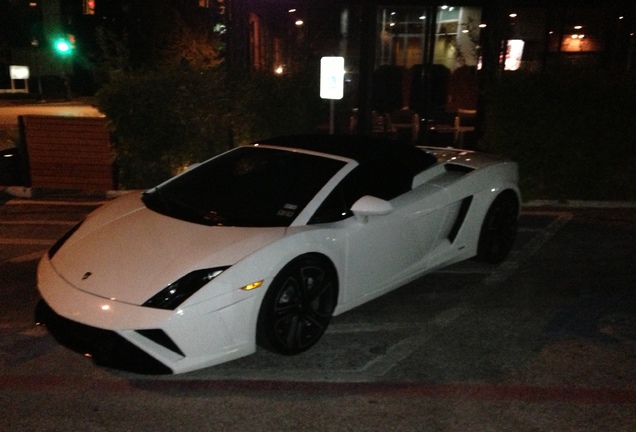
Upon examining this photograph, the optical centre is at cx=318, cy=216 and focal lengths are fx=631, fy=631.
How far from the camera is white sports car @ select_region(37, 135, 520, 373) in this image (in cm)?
362

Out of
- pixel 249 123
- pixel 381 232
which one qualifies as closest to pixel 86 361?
pixel 381 232

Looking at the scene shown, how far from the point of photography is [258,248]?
12.9 ft

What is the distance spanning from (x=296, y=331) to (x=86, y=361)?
1.41 metres

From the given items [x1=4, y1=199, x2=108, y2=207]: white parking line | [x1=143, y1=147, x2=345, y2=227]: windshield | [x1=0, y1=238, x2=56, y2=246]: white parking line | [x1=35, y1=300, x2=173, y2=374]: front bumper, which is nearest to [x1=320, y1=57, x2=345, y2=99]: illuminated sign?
[x1=143, y1=147, x2=345, y2=227]: windshield

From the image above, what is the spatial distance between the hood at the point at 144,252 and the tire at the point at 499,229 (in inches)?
96.4

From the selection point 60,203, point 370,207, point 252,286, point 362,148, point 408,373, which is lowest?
point 60,203

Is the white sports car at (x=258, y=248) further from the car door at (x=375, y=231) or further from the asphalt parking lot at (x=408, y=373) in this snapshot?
the asphalt parking lot at (x=408, y=373)

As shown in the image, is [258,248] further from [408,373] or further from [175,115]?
[175,115]

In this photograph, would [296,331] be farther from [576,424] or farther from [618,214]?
[618,214]

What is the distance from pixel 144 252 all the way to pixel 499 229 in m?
3.47

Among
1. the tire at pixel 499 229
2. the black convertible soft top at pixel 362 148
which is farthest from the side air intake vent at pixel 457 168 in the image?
the tire at pixel 499 229

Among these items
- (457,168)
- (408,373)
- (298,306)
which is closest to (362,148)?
(457,168)

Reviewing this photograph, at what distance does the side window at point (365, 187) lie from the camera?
4.47 m

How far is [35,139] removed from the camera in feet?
33.2
